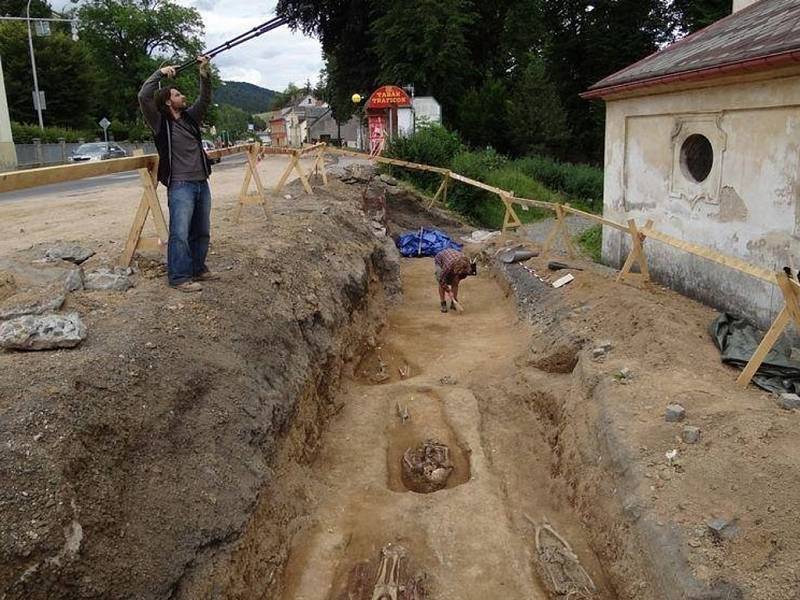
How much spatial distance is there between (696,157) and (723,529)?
24.3 feet

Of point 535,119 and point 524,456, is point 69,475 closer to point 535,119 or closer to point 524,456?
point 524,456

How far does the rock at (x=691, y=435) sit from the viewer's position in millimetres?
5434

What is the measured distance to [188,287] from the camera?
249 inches

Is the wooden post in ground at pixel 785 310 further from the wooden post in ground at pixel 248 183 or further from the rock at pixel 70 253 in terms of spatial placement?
the wooden post in ground at pixel 248 183

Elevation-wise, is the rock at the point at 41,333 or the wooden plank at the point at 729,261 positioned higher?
the rock at the point at 41,333

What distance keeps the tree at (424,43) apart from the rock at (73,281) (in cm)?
2514

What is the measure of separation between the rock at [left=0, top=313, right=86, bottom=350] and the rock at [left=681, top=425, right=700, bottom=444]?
4706 millimetres

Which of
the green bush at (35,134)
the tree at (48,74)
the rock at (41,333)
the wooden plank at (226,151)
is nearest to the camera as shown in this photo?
the rock at (41,333)

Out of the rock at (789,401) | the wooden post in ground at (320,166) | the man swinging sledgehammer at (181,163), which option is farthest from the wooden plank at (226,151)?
the rock at (789,401)

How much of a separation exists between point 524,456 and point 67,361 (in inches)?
184

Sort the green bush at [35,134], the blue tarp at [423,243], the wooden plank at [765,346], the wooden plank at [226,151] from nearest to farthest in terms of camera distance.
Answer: the wooden plank at [765,346] → the wooden plank at [226,151] → the blue tarp at [423,243] → the green bush at [35,134]

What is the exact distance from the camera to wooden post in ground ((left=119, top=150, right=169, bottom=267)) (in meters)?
6.32

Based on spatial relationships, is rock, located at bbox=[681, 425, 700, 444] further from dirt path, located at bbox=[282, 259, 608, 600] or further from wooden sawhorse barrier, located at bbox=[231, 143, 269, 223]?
wooden sawhorse barrier, located at bbox=[231, 143, 269, 223]

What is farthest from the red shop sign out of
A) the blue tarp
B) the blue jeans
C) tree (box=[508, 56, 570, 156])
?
Answer: the blue jeans
